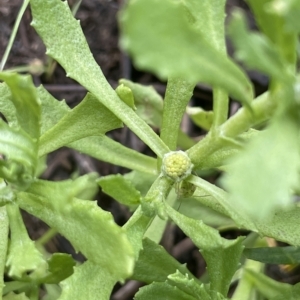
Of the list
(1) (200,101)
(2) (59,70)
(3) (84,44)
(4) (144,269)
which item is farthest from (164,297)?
(2) (59,70)

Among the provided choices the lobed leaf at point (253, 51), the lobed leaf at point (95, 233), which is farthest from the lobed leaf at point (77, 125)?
the lobed leaf at point (253, 51)

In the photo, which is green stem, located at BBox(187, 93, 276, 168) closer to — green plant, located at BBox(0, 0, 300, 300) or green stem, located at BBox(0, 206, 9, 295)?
green plant, located at BBox(0, 0, 300, 300)

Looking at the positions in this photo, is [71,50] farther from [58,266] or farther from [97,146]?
[58,266]

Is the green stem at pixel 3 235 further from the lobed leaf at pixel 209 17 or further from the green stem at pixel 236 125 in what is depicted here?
the lobed leaf at pixel 209 17

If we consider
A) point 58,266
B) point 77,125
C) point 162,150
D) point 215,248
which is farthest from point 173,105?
point 58,266

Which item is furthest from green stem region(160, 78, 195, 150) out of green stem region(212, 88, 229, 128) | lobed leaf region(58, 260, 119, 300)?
lobed leaf region(58, 260, 119, 300)

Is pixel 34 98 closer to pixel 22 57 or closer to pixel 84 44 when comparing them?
pixel 84 44

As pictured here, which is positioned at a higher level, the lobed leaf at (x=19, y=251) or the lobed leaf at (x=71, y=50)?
the lobed leaf at (x=71, y=50)
